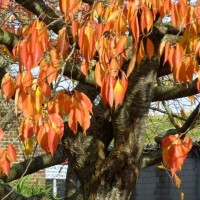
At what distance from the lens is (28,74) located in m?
3.37

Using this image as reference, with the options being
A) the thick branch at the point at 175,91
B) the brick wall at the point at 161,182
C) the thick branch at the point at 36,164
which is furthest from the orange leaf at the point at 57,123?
the brick wall at the point at 161,182

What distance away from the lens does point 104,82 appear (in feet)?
10.4

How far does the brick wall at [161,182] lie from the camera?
517 inches

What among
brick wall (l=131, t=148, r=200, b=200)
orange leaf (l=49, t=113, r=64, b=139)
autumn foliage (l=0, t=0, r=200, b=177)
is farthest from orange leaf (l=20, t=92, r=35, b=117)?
brick wall (l=131, t=148, r=200, b=200)

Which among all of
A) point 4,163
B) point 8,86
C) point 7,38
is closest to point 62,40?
point 8,86

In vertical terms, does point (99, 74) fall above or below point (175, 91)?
below

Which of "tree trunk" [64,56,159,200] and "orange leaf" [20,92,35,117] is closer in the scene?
"orange leaf" [20,92,35,117]

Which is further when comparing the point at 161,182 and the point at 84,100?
the point at 161,182

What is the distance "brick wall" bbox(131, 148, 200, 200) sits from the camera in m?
13.1

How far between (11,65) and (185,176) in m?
6.33

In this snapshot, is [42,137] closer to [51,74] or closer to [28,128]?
[28,128]

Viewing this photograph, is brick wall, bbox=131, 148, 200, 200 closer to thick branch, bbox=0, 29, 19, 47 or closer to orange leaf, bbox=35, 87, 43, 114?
thick branch, bbox=0, 29, 19, 47

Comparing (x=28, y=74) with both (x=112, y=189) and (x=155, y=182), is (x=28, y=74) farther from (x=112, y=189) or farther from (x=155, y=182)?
Answer: (x=155, y=182)

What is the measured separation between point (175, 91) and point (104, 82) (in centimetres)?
150
